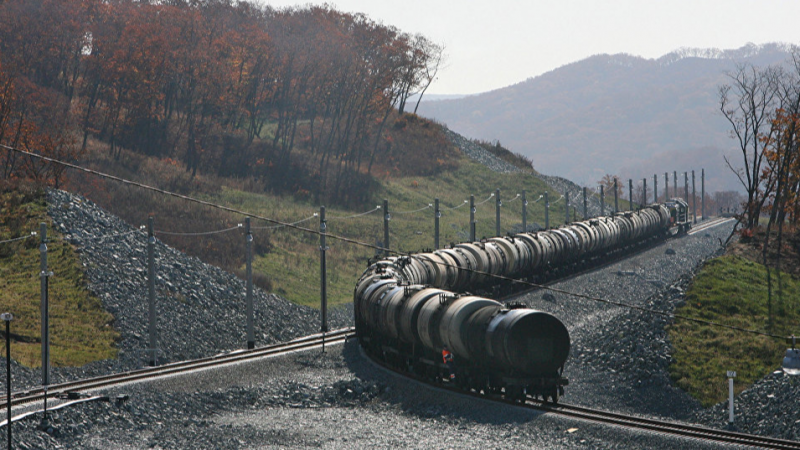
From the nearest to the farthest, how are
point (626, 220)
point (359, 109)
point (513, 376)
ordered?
Result: point (513, 376) → point (626, 220) → point (359, 109)

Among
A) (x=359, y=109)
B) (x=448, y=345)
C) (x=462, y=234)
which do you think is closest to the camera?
(x=448, y=345)

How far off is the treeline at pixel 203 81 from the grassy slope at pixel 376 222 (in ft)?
19.6

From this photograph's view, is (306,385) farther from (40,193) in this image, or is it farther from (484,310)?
(40,193)

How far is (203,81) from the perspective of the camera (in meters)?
85.7

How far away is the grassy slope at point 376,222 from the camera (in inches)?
2234

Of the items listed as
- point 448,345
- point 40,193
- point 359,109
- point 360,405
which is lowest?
point 360,405

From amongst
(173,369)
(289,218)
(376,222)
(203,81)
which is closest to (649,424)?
(173,369)

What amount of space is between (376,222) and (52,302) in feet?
134

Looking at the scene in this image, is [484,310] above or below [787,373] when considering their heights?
above

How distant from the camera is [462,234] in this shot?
261 feet

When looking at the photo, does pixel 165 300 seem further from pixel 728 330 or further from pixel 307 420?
pixel 728 330

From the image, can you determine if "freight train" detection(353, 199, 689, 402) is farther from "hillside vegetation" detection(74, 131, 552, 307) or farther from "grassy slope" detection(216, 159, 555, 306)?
"grassy slope" detection(216, 159, 555, 306)

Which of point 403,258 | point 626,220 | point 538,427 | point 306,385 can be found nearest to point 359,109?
point 626,220

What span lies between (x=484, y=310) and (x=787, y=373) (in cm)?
935
